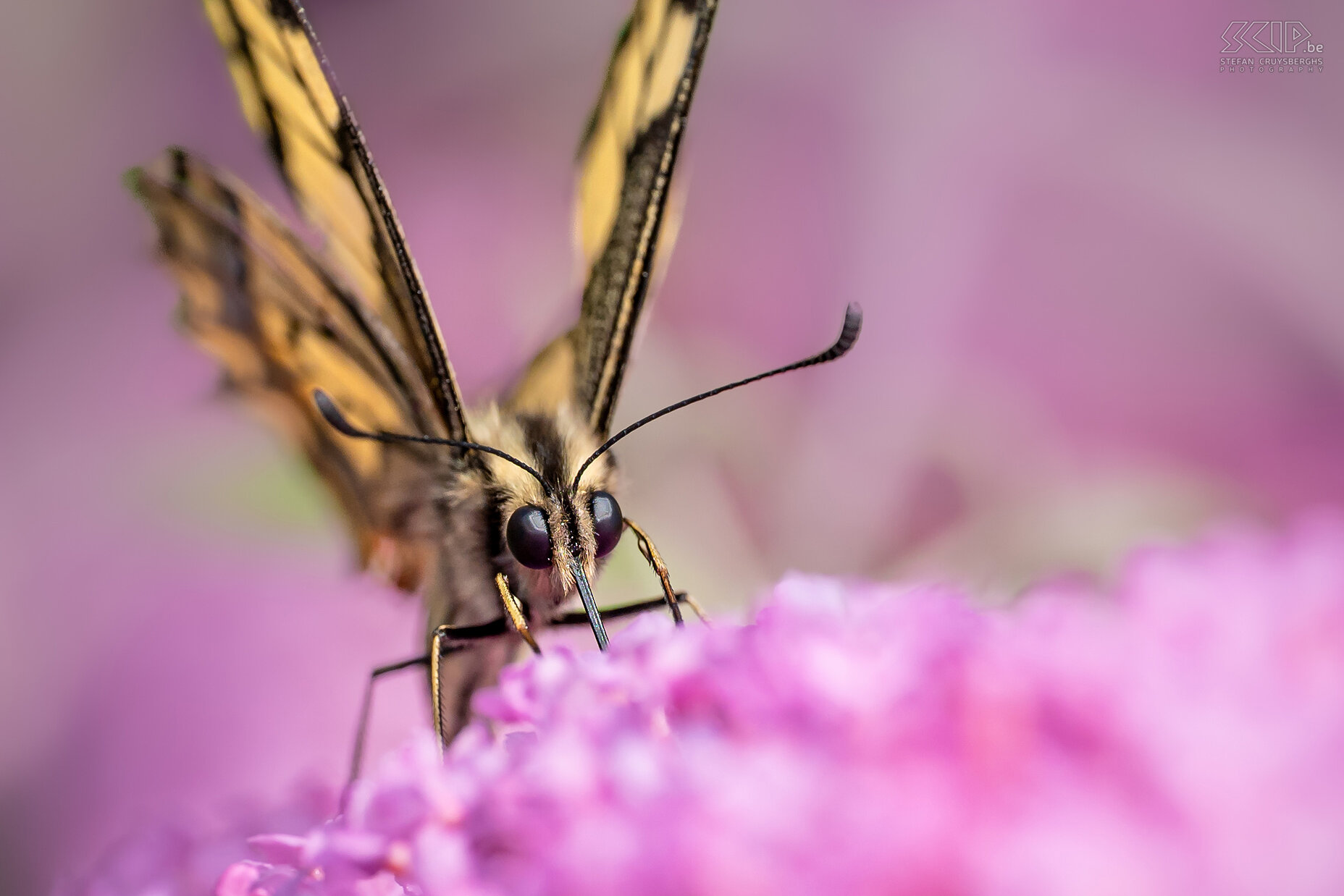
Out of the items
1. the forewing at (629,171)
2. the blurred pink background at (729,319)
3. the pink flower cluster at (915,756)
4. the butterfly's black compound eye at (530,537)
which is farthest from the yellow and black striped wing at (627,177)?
the blurred pink background at (729,319)

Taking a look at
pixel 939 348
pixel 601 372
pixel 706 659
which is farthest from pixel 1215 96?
pixel 706 659

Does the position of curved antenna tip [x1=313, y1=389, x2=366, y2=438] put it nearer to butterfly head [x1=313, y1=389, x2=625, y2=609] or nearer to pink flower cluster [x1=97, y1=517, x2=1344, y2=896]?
butterfly head [x1=313, y1=389, x2=625, y2=609]

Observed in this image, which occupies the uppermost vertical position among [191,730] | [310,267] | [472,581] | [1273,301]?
[310,267]

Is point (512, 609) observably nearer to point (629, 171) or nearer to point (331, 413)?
point (331, 413)

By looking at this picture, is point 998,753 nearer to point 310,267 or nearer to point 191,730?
point 310,267

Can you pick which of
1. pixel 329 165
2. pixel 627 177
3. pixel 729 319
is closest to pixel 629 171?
pixel 627 177
